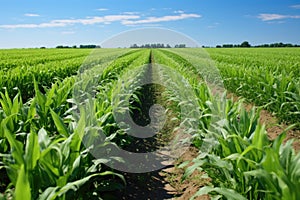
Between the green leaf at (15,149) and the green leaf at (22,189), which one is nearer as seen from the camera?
the green leaf at (22,189)

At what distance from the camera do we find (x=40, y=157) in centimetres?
210

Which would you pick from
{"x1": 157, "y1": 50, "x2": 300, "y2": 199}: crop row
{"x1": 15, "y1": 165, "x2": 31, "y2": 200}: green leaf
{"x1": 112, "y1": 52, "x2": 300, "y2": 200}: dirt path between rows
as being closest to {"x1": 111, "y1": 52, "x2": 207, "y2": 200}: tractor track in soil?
{"x1": 112, "y1": 52, "x2": 300, "y2": 200}: dirt path between rows

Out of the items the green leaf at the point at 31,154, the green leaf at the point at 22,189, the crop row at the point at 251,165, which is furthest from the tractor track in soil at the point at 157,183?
the green leaf at the point at 22,189

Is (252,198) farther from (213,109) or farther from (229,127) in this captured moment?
(213,109)

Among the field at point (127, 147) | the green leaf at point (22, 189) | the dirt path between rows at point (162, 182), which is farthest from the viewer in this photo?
the dirt path between rows at point (162, 182)

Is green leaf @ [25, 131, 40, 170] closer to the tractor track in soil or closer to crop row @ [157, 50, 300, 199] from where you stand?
the tractor track in soil

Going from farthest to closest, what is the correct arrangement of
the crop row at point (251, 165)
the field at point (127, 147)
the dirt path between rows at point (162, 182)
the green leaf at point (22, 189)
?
the dirt path between rows at point (162, 182) → the field at point (127, 147) → the crop row at point (251, 165) → the green leaf at point (22, 189)

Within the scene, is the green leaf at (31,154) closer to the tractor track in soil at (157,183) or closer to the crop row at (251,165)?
the tractor track in soil at (157,183)

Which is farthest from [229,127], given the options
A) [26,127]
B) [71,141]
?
[26,127]

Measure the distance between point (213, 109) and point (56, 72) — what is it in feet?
22.6

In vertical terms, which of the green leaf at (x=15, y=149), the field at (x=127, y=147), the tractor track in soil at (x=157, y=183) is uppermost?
the green leaf at (x=15, y=149)

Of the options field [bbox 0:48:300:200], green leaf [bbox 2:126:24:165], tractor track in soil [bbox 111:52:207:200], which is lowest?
tractor track in soil [bbox 111:52:207:200]

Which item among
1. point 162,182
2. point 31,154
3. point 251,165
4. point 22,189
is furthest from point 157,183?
point 22,189

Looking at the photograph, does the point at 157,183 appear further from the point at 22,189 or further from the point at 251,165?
the point at 22,189
